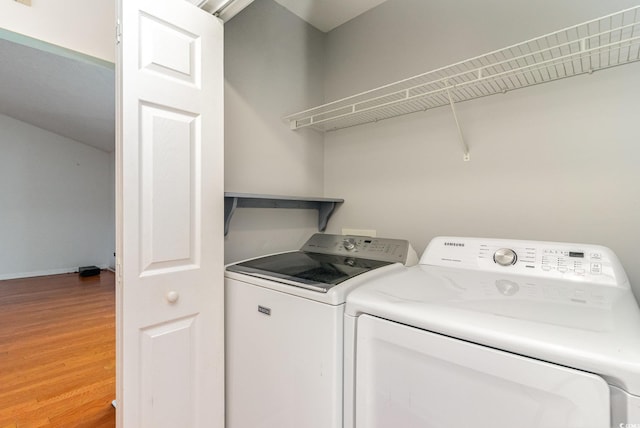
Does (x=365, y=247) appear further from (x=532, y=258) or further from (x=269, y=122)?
(x=269, y=122)

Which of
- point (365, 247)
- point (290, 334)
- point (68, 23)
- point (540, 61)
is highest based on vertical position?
point (68, 23)

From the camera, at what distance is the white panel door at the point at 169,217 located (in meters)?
1.01

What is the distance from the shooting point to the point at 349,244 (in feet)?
5.39

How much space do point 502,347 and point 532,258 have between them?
0.65 m

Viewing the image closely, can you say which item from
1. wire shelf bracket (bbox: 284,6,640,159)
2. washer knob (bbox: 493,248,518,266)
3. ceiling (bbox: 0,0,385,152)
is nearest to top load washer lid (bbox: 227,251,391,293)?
washer knob (bbox: 493,248,518,266)

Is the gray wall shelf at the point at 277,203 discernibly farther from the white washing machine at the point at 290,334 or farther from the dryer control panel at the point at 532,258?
the dryer control panel at the point at 532,258

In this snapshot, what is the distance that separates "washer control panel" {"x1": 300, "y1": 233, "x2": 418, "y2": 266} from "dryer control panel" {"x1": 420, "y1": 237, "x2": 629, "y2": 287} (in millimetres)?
97

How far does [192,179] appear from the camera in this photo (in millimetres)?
1187

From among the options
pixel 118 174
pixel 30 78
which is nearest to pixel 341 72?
pixel 118 174

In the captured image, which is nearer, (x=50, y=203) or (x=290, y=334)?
(x=290, y=334)

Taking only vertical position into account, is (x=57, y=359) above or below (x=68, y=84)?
below

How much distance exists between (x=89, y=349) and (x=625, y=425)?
3219 millimetres

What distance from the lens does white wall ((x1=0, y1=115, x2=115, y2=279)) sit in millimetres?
4867

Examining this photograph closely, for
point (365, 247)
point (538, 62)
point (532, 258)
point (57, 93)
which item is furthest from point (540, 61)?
point (57, 93)
